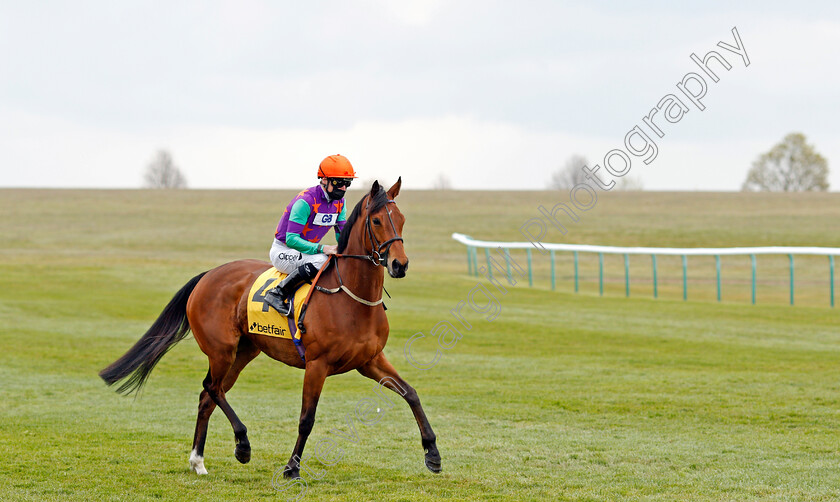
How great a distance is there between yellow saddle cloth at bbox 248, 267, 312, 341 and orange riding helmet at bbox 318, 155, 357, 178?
2.75 feet

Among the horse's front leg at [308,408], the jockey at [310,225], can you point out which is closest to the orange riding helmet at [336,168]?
the jockey at [310,225]

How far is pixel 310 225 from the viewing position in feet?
22.6

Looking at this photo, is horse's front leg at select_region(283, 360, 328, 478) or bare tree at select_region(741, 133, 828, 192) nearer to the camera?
horse's front leg at select_region(283, 360, 328, 478)

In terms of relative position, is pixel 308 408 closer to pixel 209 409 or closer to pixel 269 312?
pixel 269 312

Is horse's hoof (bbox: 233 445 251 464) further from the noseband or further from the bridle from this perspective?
the noseband

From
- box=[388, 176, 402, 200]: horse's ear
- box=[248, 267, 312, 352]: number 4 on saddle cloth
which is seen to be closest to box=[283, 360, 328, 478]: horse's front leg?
box=[248, 267, 312, 352]: number 4 on saddle cloth

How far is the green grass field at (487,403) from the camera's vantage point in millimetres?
6566

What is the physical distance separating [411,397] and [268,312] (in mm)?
1242

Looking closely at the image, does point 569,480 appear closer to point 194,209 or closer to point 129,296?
point 129,296

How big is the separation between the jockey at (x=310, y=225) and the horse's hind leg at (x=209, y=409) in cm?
72

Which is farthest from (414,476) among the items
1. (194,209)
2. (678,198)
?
(678,198)

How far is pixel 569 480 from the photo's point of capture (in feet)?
21.8

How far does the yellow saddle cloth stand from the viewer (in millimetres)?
6730

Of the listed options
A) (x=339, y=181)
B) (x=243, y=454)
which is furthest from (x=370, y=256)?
(x=243, y=454)
